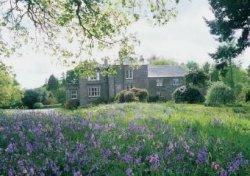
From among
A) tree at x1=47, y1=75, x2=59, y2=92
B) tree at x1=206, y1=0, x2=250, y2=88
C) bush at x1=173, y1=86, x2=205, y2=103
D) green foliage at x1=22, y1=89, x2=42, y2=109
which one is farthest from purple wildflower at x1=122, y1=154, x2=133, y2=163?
tree at x1=47, y1=75, x2=59, y2=92

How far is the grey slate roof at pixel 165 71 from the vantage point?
9275cm

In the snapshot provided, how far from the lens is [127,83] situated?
85000 mm

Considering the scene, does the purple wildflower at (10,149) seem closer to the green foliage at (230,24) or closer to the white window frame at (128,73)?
the green foliage at (230,24)

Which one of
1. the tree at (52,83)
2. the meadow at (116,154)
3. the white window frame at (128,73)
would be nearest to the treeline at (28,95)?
the tree at (52,83)

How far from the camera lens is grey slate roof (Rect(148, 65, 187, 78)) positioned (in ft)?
304

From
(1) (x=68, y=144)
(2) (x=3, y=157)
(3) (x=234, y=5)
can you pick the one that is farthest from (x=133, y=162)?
(3) (x=234, y=5)

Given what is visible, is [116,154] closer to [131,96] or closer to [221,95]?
[221,95]

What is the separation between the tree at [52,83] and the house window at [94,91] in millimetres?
35253

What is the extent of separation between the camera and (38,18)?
20.6 m

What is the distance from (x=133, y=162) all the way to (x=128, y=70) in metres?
79.9

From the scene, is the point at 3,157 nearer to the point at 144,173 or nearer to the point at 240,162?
the point at 144,173

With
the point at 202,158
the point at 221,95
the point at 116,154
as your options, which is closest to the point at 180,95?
the point at 221,95

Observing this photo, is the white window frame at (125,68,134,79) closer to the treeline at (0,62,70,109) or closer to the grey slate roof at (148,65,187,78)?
the grey slate roof at (148,65,187,78)

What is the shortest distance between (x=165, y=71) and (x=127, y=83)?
12.8 metres
